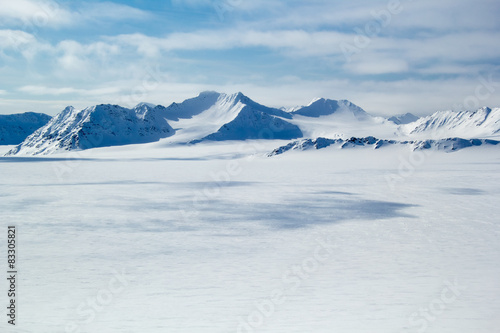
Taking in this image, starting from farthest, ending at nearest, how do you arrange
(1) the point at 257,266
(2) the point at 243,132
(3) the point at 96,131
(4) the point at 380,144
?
(2) the point at 243,132
(3) the point at 96,131
(4) the point at 380,144
(1) the point at 257,266

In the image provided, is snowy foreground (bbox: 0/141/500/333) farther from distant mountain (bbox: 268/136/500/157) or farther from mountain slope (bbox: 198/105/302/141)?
mountain slope (bbox: 198/105/302/141)

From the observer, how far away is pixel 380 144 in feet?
300

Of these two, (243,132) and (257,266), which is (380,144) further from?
(243,132)

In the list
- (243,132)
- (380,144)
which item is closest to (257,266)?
(380,144)

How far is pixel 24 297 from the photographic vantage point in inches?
371

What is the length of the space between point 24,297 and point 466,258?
12.4 metres

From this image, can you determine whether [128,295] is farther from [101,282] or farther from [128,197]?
[128,197]

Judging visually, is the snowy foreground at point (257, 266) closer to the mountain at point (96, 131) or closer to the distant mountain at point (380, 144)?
the distant mountain at point (380, 144)

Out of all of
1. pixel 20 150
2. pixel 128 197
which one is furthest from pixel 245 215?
pixel 20 150

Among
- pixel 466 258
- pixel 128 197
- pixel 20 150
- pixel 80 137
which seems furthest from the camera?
pixel 20 150

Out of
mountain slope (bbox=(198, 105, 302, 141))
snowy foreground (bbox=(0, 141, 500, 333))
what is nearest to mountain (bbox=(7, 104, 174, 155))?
mountain slope (bbox=(198, 105, 302, 141))

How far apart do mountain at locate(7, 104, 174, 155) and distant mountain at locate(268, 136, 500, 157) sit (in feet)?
330

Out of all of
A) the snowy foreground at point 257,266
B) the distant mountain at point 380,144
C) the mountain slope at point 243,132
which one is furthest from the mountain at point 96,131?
the snowy foreground at point 257,266

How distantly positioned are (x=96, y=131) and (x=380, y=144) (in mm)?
127371
